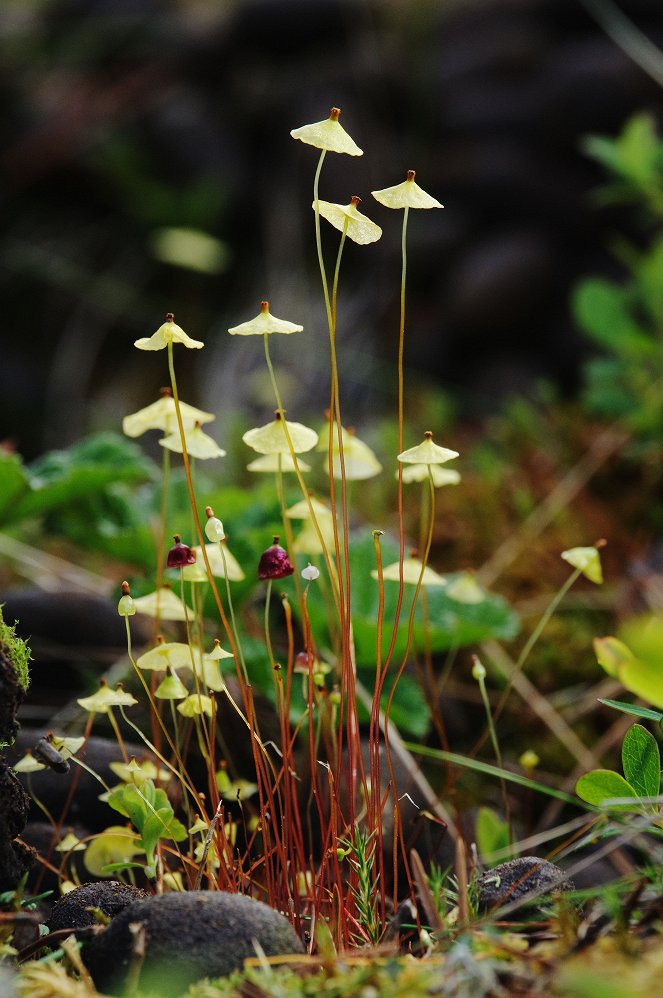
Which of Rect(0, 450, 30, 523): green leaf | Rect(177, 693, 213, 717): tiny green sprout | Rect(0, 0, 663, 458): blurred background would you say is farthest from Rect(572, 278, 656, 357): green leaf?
Rect(177, 693, 213, 717): tiny green sprout

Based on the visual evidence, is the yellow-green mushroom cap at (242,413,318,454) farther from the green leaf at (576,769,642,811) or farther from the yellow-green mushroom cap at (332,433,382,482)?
the green leaf at (576,769,642,811)

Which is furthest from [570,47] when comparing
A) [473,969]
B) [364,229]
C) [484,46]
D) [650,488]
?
[473,969]

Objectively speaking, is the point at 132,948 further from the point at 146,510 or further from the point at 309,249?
the point at 309,249

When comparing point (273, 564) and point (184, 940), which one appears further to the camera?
point (273, 564)

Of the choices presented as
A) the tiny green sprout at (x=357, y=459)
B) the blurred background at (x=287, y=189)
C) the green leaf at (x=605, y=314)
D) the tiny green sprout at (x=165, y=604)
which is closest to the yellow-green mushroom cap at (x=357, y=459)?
the tiny green sprout at (x=357, y=459)

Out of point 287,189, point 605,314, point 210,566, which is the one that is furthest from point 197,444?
point 287,189

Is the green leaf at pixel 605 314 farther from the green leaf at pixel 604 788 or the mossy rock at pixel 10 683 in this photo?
the mossy rock at pixel 10 683

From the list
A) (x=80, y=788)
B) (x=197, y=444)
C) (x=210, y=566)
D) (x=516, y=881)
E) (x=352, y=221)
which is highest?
(x=352, y=221)

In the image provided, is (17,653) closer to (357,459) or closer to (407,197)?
(357,459)
